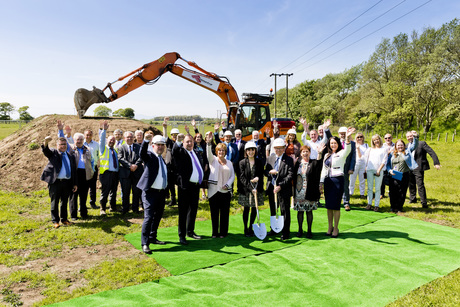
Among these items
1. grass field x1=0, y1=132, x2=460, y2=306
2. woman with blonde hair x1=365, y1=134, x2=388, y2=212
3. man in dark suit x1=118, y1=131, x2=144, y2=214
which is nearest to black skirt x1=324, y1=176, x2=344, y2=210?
grass field x1=0, y1=132, x2=460, y2=306

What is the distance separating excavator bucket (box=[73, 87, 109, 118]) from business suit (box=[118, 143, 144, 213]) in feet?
17.7

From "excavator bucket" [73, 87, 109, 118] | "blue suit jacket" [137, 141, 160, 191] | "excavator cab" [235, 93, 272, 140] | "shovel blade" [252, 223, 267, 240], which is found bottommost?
"shovel blade" [252, 223, 267, 240]

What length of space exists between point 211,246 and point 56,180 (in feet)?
12.0

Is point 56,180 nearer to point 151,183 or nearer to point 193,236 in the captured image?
point 151,183

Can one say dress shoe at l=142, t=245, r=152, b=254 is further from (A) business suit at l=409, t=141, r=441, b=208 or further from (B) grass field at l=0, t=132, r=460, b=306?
(A) business suit at l=409, t=141, r=441, b=208

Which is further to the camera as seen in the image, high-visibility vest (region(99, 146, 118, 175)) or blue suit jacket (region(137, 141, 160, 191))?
high-visibility vest (region(99, 146, 118, 175))

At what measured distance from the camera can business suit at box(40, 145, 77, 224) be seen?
5.55 meters

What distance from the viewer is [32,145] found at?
36.3ft

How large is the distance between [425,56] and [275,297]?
132ft

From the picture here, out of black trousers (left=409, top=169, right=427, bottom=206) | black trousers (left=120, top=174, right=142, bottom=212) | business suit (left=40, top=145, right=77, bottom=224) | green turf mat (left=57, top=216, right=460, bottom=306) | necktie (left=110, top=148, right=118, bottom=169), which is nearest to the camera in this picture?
green turf mat (left=57, top=216, right=460, bottom=306)

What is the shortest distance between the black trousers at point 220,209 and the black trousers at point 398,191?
4.79 m

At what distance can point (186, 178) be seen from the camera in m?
4.80

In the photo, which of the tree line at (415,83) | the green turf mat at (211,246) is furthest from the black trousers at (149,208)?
the tree line at (415,83)

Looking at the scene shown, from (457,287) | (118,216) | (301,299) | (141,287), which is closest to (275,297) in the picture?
(301,299)
